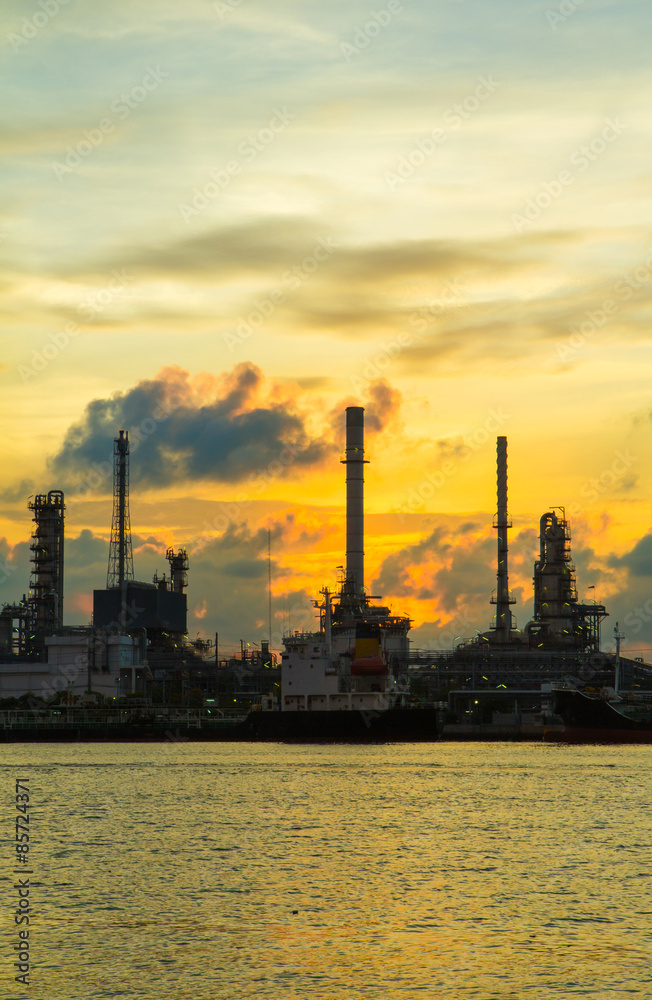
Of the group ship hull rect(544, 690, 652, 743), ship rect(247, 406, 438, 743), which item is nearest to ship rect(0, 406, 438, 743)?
ship rect(247, 406, 438, 743)

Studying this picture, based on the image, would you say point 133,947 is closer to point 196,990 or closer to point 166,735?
point 196,990

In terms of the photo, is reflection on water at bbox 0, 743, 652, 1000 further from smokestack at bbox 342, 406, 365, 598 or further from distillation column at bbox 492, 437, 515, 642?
distillation column at bbox 492, 437, 515, 642

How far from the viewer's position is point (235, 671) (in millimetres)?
165250

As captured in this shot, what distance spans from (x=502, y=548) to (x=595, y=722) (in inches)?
2223

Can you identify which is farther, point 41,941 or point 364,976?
point 41,941

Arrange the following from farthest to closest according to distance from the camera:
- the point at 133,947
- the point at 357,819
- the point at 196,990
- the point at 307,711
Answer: the point at 307,711, the point at 357,819, the point at 133,947, the point at 196,990

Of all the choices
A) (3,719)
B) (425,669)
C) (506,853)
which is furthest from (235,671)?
(506,853)

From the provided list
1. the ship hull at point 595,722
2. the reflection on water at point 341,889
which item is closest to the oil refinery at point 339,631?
the ship hull at point 595,722

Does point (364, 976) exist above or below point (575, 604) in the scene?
below

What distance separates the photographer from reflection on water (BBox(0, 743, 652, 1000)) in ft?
80.3

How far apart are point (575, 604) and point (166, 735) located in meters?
69.9

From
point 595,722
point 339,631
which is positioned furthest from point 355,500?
point 595,722

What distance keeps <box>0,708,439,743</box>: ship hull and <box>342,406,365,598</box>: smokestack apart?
3585 cm

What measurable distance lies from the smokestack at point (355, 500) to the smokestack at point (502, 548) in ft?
81.0
